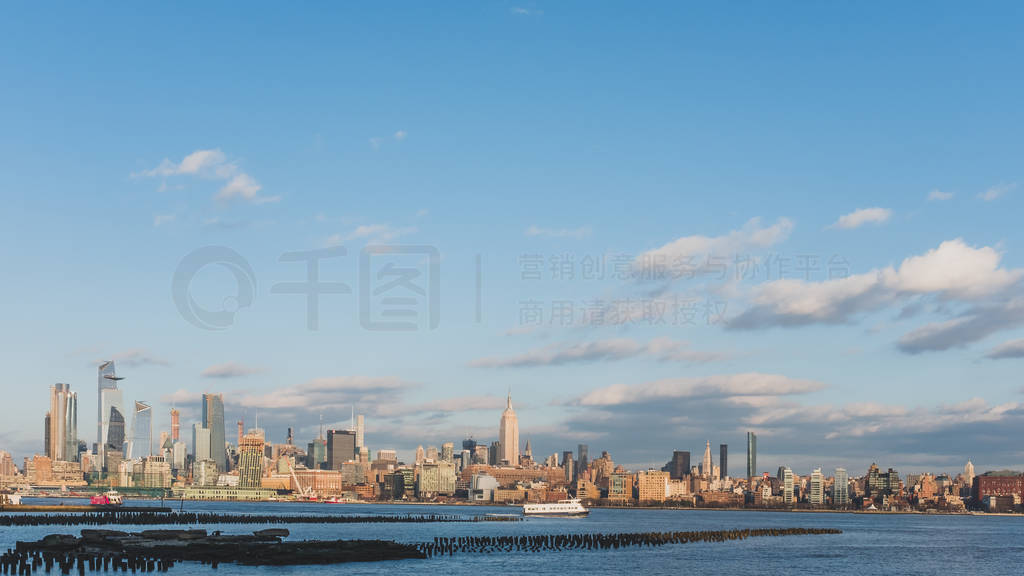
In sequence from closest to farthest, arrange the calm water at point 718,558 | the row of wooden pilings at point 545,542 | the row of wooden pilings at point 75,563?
1. the row of wooden pilings at point 75,563
2. the calm water at point 718,558
3. the row of wooden pilings at point 545,542

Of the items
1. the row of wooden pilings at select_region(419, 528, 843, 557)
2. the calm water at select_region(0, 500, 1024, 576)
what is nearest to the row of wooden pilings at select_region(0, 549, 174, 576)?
the calm water at select_region(0, 500, 1024, 576)

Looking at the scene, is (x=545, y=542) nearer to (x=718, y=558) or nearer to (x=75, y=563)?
(x=718, y=558)

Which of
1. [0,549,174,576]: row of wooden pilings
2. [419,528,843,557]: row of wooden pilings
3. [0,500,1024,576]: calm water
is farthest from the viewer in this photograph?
[419,528,843,557]: row of wooden pilings

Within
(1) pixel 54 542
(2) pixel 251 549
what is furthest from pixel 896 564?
(1) pixel 54 542

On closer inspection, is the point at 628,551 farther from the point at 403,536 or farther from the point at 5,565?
the point at 5,565

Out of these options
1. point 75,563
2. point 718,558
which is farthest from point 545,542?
point 75,563

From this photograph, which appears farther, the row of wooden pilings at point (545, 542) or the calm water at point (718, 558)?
the row of wooden pilings at point (545, 542)

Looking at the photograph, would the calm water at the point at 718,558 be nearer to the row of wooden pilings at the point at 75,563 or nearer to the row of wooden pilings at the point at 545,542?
the row of wooden pilings at the point at 75,563

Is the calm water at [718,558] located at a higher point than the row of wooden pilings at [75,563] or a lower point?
lower

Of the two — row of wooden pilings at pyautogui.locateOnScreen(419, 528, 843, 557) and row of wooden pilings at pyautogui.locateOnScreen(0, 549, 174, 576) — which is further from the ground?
row of wooden pilings at pyautogui.locateOnScreen(0, 549, 174, 576)

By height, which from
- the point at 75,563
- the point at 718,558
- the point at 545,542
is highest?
the point at 75,563

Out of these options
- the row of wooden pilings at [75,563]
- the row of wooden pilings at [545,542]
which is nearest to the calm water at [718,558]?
the row of wooden pilings at [75,563]

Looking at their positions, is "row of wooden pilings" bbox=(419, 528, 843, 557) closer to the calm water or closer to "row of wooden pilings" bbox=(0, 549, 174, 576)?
the calm water

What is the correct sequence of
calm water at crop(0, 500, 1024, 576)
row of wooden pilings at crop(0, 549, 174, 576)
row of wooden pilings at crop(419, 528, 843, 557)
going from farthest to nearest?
row of wooden pilings at crop(419, 528, 843, 557)
calm water at crop(0, 500, 1024, 576)
row of wooden pilings at crop(0, 549, 174, 576)
